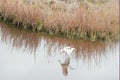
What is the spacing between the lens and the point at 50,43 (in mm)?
6895

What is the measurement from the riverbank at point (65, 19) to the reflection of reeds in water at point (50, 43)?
17 centimetres

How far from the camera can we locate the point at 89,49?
269 inches

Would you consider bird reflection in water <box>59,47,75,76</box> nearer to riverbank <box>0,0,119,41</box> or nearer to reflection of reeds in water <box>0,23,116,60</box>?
reflection of reeds in water <box>0,23,116,60</box>

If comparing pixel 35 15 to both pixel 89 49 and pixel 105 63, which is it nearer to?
pixel 89 49

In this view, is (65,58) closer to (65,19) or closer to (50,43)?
(50,43)

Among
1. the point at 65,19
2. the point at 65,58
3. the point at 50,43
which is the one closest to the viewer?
the point at 65,58

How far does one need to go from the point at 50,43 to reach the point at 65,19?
68 cm

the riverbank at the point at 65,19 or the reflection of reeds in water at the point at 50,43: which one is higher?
the riverbank at the point at 65,19

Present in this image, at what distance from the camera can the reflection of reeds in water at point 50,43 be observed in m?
6.61

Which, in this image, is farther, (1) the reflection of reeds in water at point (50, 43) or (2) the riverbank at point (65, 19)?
(2) the riverbank at point (65, 19)

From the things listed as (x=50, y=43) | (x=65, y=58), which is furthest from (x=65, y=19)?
(x=65, y=58)

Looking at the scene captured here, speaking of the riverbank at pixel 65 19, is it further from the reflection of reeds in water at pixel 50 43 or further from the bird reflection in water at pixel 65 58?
the bird reflection in water at pixel 65 58

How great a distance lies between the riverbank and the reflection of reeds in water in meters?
0.17

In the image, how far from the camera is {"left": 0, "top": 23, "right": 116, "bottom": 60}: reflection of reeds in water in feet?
21.7
